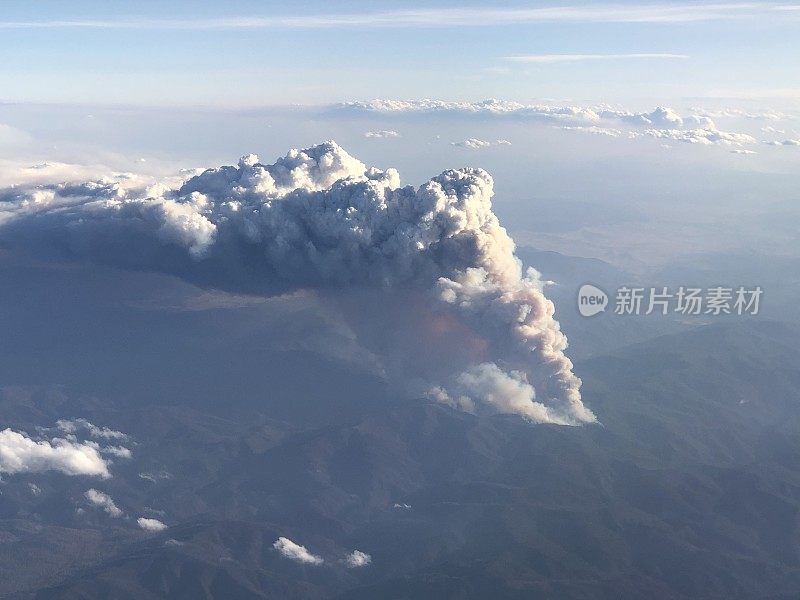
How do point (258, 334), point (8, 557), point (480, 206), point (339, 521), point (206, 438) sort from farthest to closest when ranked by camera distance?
point (258, 334) < point (206, 438) < point (480, 206) < point (339, 521) < point (8, 557)

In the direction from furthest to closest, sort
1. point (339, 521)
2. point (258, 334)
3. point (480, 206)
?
point (258, 334) < point (480, 206) < point (339, 521)

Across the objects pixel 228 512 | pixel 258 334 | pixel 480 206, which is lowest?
pixel 228 512

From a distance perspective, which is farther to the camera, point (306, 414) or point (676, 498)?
point (306, 414)

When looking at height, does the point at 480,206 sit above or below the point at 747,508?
above

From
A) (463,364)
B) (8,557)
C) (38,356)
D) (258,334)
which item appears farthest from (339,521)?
(38,356)

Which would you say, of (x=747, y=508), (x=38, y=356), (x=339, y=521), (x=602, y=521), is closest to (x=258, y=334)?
(x=38, y=356)

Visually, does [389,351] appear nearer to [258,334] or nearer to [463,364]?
[463,364]

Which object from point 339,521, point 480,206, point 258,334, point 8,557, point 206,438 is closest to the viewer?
point 8,557

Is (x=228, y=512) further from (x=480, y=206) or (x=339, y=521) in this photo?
(x=480, y=206)

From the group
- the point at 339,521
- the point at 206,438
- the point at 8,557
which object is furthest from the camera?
the point at 206,438
